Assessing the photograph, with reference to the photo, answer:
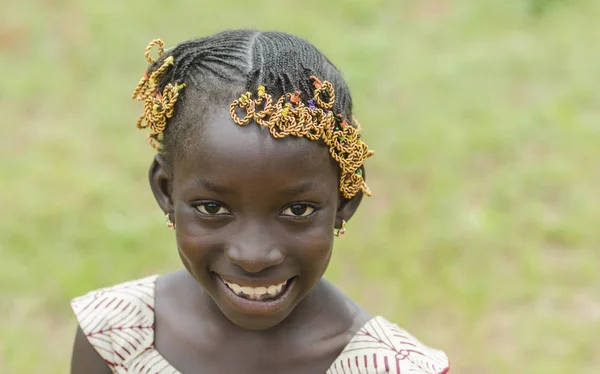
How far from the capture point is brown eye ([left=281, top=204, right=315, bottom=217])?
189cm

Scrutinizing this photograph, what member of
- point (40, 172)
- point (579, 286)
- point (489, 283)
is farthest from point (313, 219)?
point (40, 172)

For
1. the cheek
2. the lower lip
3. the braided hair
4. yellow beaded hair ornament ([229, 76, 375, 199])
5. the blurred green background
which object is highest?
the blurred green background

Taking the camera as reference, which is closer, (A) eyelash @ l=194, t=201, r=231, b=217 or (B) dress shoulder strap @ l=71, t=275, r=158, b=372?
(A) eyelash @ l=194, t=201, r=231, b=217

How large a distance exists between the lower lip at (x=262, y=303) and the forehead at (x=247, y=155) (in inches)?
10.5

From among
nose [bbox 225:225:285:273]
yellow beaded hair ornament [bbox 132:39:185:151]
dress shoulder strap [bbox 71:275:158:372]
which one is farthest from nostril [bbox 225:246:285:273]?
dress shoulder strap [bbox 71:275:158:372]

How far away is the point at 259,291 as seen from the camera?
196 centimetres

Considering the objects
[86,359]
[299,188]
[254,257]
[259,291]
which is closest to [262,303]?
[259,291]

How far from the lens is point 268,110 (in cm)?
183

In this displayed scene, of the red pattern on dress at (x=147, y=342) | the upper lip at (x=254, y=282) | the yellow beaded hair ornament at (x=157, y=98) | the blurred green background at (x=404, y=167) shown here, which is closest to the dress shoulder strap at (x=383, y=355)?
the red pattern on dress at (x=147, y=342)

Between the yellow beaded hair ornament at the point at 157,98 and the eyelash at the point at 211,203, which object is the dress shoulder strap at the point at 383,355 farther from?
the yellow beaded hair ornament at the point at 157,98

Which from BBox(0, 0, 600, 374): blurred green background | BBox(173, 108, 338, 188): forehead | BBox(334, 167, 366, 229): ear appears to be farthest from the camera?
BBox(0, 0, 600, 374): blurred green background

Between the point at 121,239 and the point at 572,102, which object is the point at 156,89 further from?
the point at 572,102

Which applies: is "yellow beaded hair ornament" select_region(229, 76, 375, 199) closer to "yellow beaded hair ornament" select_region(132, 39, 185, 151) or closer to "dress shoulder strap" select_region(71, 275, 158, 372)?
"yellow beaded hair ornament" select_region(132, 39, 185, 151)

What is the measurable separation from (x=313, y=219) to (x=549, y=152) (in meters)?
3.44
